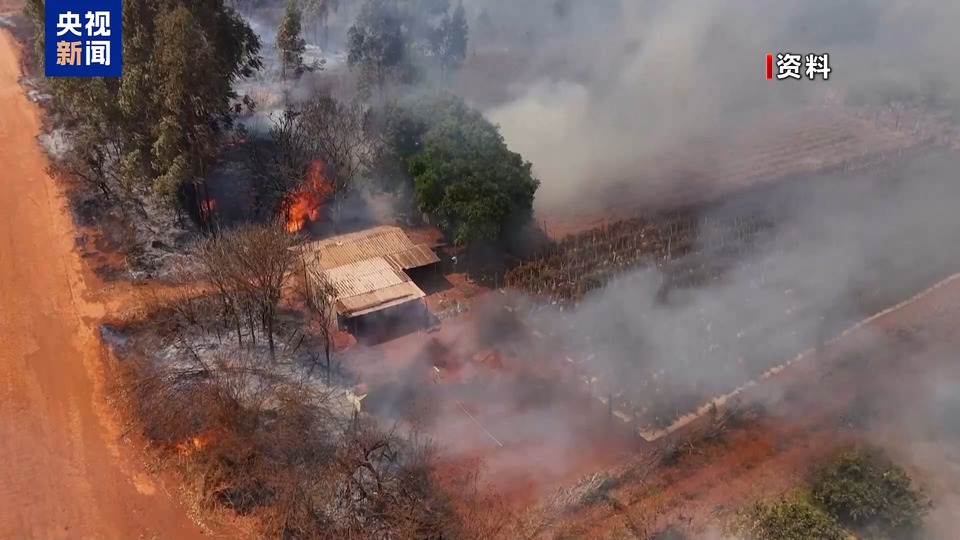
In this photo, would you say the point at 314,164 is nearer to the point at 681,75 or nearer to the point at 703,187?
the point at 703,187

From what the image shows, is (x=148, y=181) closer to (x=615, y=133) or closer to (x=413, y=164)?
(x=413, y=164)

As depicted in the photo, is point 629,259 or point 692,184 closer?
point 629,259

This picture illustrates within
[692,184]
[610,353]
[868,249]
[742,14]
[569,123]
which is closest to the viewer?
[610,353]

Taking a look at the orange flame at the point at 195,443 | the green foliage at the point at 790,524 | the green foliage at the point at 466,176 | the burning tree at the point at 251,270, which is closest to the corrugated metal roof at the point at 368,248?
the green foliage at the point at 466,176

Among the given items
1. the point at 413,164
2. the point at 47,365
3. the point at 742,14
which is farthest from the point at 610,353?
the point at 742,14

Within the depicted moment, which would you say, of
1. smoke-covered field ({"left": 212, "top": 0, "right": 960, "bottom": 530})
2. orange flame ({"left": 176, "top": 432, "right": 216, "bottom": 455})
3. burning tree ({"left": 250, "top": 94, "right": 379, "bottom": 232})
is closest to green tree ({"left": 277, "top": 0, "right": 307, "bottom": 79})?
smoke-covered field ({"left": 212, "top": 0, "right": 960, "bottom": 530})

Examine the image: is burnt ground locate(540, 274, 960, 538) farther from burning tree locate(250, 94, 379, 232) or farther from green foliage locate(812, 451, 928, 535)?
burning tree locate(250, 94, 379, 232)

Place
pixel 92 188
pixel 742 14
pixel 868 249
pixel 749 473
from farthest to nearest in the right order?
pixel 742 14 < pixel 92 188 < pixel 868 249 < pixel 749 473
